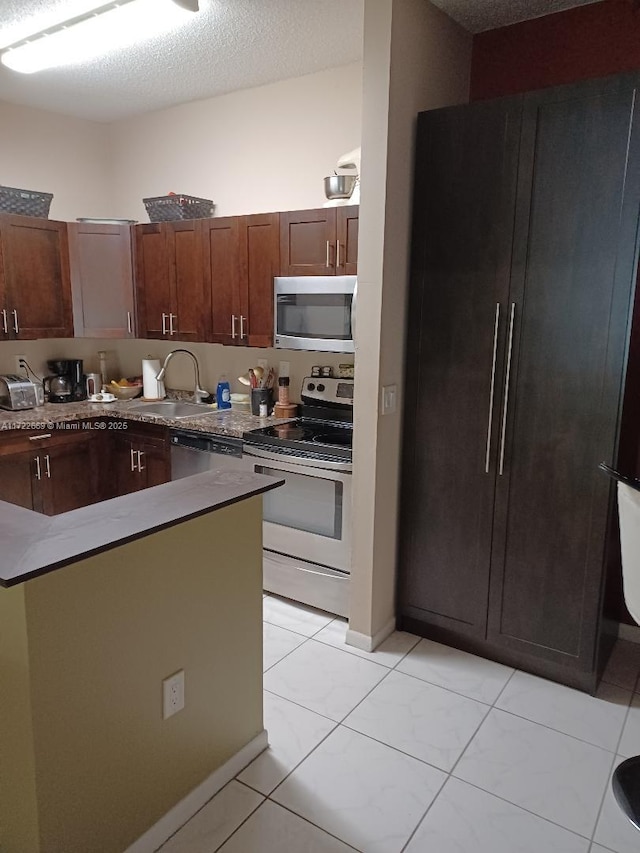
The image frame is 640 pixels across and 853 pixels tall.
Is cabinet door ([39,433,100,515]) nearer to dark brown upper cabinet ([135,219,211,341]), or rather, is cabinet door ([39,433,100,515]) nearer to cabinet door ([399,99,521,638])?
dark brown upper cabinet ([135,219,211,341])

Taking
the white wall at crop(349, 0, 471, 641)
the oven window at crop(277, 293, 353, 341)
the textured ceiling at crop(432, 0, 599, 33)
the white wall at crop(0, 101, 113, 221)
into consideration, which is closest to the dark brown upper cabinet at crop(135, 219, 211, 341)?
the oven window at crop(277, 293, 353, 341)

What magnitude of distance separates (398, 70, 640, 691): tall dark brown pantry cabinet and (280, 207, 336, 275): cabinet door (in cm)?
56

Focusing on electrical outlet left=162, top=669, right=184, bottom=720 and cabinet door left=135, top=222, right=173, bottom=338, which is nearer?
electrical outlet left=162, top=669, right=184, bottom=720

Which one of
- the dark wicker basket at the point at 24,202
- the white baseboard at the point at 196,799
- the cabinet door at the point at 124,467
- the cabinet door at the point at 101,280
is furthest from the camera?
the cabinet door at the point at 101,280

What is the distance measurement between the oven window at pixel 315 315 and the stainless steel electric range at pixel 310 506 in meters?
0.38

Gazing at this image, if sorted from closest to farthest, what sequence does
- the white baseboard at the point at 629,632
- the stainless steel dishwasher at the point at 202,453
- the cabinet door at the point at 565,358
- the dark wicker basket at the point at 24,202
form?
the cabinet door at the point at 565,358 < the white baseboard at the point at 629,632 < the stainless steel dishwasher at the point at 202,453 < the dark wicker basket at the point at 24,202

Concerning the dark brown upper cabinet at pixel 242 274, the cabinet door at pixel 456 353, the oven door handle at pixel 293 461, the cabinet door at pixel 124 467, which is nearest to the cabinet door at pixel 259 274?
the dark brown upper cabinet at pixel 242 274

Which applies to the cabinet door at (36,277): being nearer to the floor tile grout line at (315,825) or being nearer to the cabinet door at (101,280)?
the cabinet door at (101,280)

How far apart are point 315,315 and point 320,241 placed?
37cm

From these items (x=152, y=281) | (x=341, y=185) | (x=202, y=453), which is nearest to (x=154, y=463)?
(x=202, y=453)

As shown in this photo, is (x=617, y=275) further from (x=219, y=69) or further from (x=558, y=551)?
(x=219, y=69)

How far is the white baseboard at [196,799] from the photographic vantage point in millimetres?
1707

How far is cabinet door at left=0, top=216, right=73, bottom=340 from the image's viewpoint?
11.8 feet

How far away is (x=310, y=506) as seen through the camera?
3033mm
